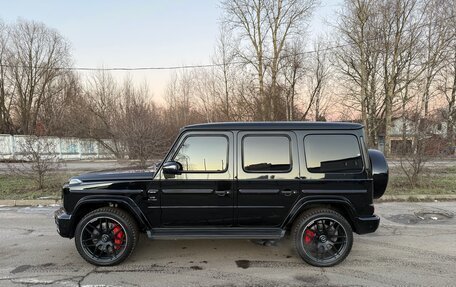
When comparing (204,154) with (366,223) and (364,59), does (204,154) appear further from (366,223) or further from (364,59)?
(364,59)

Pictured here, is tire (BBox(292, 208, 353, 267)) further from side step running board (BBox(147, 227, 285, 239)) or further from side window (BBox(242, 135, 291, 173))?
side window (BBox(242, 135, 291, 173))

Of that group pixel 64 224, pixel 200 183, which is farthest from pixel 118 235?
pixel 200 183

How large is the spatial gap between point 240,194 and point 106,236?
6.34 ft

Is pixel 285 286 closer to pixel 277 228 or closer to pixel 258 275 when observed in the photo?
pixel 258 275

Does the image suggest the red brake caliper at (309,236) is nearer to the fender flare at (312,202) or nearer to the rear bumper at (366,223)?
the fender flare at (312,202)

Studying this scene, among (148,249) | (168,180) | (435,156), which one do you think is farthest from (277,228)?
(435,156)

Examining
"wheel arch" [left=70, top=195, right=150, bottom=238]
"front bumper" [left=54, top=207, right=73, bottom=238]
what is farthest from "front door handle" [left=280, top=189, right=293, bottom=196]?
"front bumper" [left=54, top=207, right=73, bottom=238]

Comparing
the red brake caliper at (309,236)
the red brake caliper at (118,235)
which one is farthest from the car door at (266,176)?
the red brake caliper at (118,235)

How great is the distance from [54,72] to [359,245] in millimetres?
42633

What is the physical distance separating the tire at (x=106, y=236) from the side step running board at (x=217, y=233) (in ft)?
1.00

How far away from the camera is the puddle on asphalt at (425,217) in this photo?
6.32 m

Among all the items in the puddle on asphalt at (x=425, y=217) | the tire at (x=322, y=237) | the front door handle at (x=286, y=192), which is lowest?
the puddle on asphalt at (x=425, y=217)

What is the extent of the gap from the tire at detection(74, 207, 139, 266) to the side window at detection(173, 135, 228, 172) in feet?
Answer: 3.65

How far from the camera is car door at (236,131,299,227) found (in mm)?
4191
